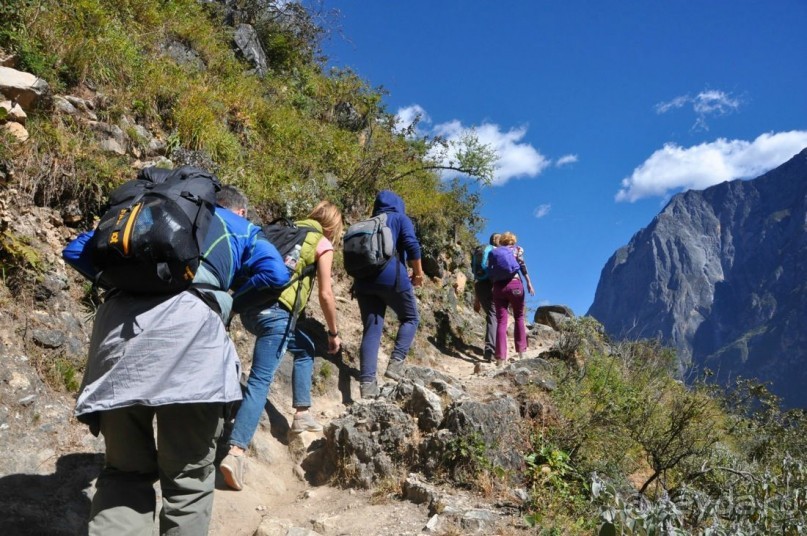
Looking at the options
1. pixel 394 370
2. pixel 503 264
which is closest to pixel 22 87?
pixel 394 370

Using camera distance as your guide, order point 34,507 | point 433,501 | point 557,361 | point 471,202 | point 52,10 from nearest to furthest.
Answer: point 34,507
point 433,501
point 52,10
point 557,361
point 471,202

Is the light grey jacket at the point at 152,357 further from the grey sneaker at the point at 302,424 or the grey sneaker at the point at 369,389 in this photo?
the grey sneaker at the point at 369,389

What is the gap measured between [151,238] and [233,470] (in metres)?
1.95

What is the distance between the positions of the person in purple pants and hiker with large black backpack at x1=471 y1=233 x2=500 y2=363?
20 cm

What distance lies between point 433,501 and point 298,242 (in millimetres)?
2019

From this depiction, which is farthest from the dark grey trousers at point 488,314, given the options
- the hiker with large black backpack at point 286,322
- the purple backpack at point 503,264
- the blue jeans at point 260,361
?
the blue jeans at point 260,361

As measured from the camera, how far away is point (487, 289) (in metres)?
8.65

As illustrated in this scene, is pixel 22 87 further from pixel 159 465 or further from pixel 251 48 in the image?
pixel 251 48

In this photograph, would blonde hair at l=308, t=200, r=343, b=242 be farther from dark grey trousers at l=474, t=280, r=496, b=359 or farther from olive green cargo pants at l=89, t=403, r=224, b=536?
dark grey trousers at l=474, t=280, r=496, b=359

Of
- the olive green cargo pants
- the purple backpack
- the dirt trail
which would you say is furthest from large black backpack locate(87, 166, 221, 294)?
the purple backpack

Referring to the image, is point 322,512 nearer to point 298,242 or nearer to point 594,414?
point 298,242

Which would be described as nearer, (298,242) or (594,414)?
(298,242)

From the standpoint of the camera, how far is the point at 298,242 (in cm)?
414

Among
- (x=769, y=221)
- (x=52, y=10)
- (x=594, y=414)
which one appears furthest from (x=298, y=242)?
(x=769, y=221)
